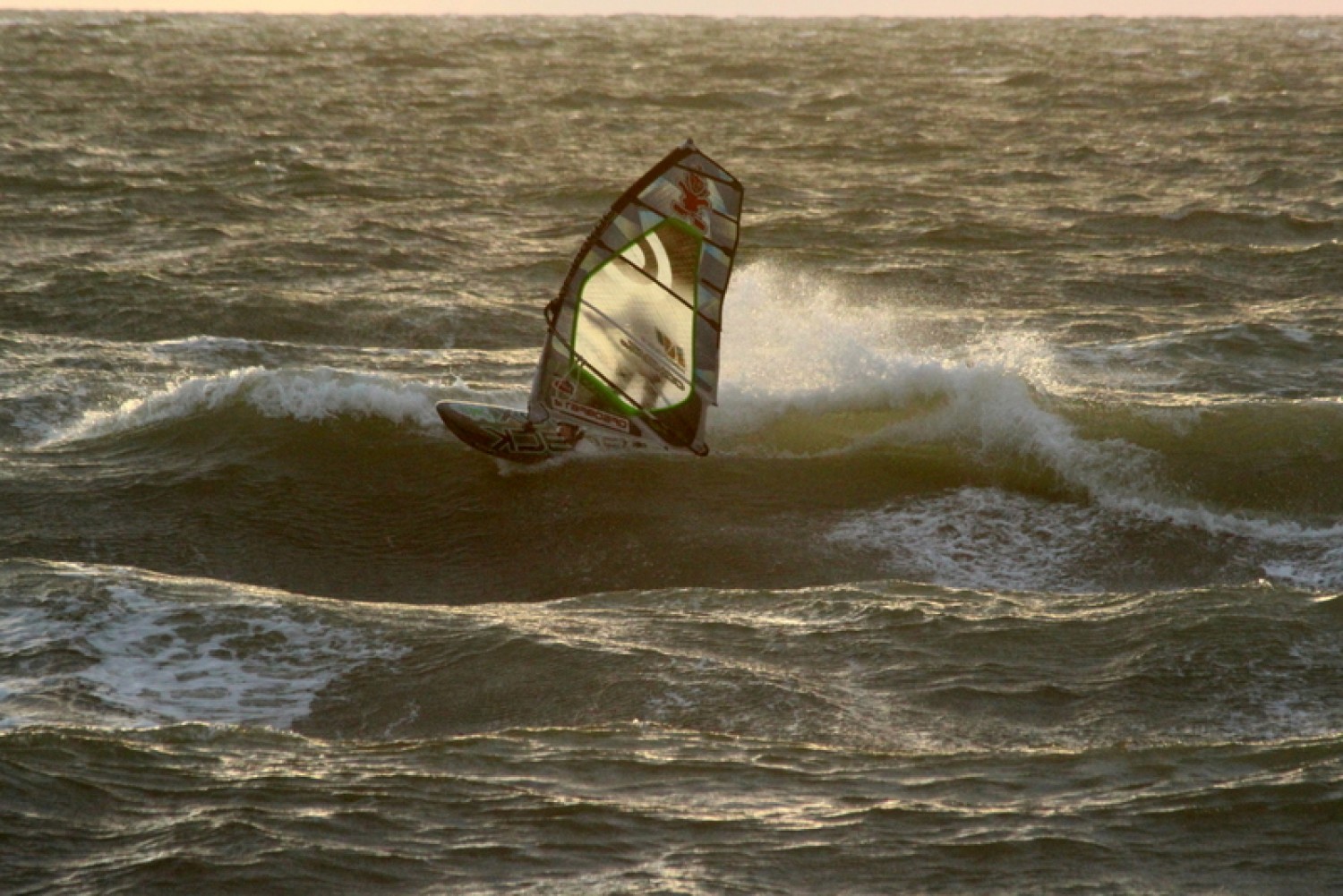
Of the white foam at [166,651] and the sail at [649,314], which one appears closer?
the white foam at [166,651]

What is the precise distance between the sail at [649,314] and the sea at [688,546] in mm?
484

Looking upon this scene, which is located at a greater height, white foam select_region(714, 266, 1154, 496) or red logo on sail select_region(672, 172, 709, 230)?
red logo on sail select_region(672, 172, 709, 230)

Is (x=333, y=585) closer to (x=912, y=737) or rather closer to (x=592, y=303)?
(x=592, y=303)

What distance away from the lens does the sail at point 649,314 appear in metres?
10.4

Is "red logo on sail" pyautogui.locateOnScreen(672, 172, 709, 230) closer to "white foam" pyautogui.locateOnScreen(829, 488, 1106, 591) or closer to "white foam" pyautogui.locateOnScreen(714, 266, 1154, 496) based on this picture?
"white foam" pyautogui.locateOnScreen(714, 266, 1154, 496)

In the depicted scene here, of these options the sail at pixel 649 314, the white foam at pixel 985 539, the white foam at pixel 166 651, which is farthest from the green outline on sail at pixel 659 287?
the white foam at pixel 166 651

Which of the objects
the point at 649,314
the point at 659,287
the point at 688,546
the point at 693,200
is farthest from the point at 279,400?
the point at 688,546

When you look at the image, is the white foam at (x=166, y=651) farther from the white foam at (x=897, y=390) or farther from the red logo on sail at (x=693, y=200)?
the white foam at (x=897, y=390)

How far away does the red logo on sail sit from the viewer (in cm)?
1039

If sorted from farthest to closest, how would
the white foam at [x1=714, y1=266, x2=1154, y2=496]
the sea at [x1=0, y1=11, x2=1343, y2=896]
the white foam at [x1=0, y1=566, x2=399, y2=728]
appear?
the white foam at [x1=714, y1=266, x2=1154, y2=496] < the white foam at [x1=0, y1=566, x2=399, y2=728] < the sea at [x1=0, y1=11, x2=1343, y2=896]

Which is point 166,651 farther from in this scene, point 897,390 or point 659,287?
point 897,390

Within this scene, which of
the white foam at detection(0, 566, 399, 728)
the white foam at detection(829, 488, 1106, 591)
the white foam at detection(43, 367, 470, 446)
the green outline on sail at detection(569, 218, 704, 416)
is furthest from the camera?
the white foam at detection(43, 367, 470, 446)

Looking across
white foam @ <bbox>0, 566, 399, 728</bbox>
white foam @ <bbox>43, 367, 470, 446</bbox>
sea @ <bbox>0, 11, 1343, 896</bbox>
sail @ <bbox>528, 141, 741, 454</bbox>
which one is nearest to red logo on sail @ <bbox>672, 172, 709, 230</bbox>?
sail @ <bbox>528, 141, 741, 454</bbox>

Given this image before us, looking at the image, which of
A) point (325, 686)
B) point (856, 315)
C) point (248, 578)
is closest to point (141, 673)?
point (325, 686)
